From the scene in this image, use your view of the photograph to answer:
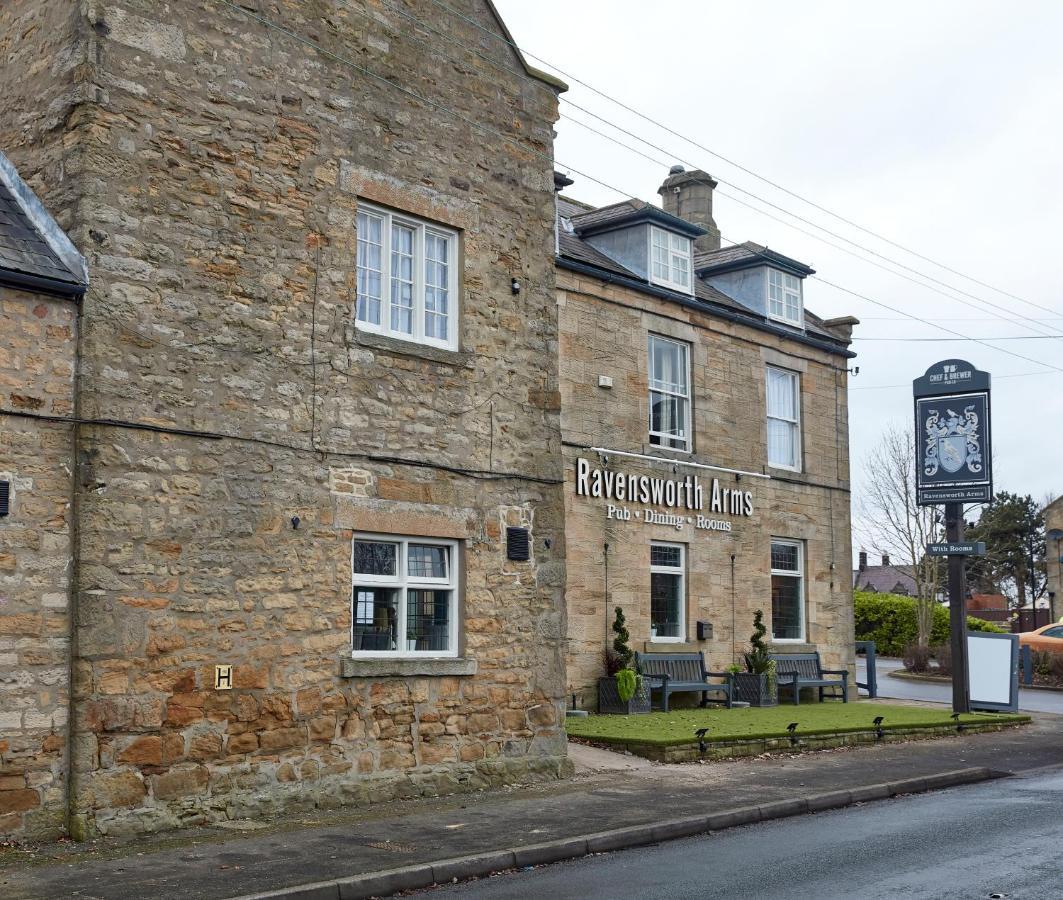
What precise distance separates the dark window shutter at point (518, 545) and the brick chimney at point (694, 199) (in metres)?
15.8

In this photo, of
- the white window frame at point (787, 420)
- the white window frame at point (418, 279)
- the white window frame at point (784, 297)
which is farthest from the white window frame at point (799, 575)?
the white window frame at point (418, 279)

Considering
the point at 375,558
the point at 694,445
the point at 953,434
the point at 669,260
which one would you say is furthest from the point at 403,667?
the point at 953,434

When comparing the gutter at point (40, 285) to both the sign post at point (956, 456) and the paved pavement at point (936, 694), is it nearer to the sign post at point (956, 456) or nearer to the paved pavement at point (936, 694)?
the sign post at point (956, 456)

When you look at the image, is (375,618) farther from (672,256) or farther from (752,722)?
(672,256)

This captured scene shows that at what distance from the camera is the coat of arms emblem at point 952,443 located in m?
21.7

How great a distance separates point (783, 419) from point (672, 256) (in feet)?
13.4

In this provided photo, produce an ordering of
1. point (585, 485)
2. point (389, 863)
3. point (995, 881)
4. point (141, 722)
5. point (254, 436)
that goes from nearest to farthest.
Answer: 1. point (995, 881)
2. point (389, 863)
3. point (141, 722)
4. point (254, 436)
5. point (585, 485)

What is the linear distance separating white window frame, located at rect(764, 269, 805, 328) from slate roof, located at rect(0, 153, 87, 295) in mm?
16189

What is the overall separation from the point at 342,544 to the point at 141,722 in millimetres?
2646

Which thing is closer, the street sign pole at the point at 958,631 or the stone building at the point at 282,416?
the stone building at the point at 282,416

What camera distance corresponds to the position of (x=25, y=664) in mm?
10133

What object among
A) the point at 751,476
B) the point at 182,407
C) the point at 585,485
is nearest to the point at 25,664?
the point at 182,407

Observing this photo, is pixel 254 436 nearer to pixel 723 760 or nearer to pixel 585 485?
pixel 723 760

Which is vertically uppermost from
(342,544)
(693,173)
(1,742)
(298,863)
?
(693,173)
